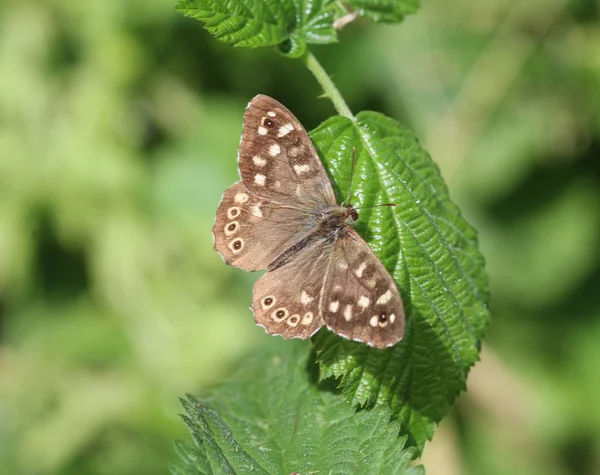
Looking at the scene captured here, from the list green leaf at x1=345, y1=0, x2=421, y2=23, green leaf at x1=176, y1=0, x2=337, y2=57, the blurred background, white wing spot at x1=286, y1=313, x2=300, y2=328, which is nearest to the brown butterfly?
white wing spot at x1=286, y1=313, x2=300, y2=328

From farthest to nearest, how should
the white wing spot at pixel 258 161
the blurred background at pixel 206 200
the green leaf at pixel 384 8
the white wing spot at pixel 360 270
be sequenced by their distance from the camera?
the blurred background at pixel 206 200 < the green leaf at pixel 384 8 < the white wing spot at pixel 258 161 < the white wing spot at pixel 360 270

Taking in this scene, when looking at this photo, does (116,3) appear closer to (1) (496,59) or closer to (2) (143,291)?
(2) (143,291)

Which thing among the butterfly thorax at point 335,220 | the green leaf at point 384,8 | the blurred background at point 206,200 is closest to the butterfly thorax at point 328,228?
the butterfly thorax at point 335,220

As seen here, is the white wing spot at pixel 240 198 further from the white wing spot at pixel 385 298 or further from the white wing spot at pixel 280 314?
the white wing spot at pixel 385 298

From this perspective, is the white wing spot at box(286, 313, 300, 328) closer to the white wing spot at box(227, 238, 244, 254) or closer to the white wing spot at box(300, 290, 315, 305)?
the white wing spot at box(300, 290, 315, 305)

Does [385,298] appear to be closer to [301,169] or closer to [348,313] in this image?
[348,313]

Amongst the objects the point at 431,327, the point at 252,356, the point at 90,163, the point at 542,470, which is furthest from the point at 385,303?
the point at 542,470
